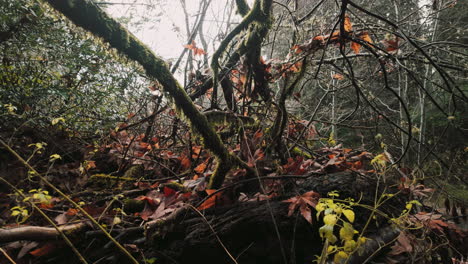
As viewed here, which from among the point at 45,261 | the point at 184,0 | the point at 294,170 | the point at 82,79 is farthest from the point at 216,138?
the point at 184,0

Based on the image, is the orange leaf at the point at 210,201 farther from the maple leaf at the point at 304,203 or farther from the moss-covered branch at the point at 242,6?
the moss-covered branch at the point at 242,6

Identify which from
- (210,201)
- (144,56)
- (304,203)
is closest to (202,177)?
(210,201)

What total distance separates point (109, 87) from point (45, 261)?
275cm

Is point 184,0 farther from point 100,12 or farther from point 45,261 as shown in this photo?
point 45,261

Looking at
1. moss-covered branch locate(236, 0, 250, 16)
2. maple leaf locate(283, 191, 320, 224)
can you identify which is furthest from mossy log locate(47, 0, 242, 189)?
moss-covered branch locate(236, 0, 250, 16)

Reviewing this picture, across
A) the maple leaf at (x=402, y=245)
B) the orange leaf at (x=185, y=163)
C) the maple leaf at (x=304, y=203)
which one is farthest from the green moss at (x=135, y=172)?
the maple leaf at (x=402, y=245)

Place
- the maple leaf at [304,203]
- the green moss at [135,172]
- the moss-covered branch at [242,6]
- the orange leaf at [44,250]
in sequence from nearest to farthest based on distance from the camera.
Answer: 1. the orange leaf at [44,250]
2. the maple leaf at [304,203]
3. the green moss at [135,172]
4. the moss-covered branch at [242,6]

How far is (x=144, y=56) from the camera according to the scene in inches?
56.9

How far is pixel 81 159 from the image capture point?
2.64m

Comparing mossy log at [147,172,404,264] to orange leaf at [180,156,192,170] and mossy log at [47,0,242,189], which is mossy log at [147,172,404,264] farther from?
orange leaf at [180,156,192,170]

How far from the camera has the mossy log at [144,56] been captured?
3.91 feet

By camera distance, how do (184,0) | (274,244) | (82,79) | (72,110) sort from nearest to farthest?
(274,244) → (72,110) → (82,79) → (184,0)

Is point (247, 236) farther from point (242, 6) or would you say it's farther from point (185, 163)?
point (242, 6)

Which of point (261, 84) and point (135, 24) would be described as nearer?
point (261, 84)
